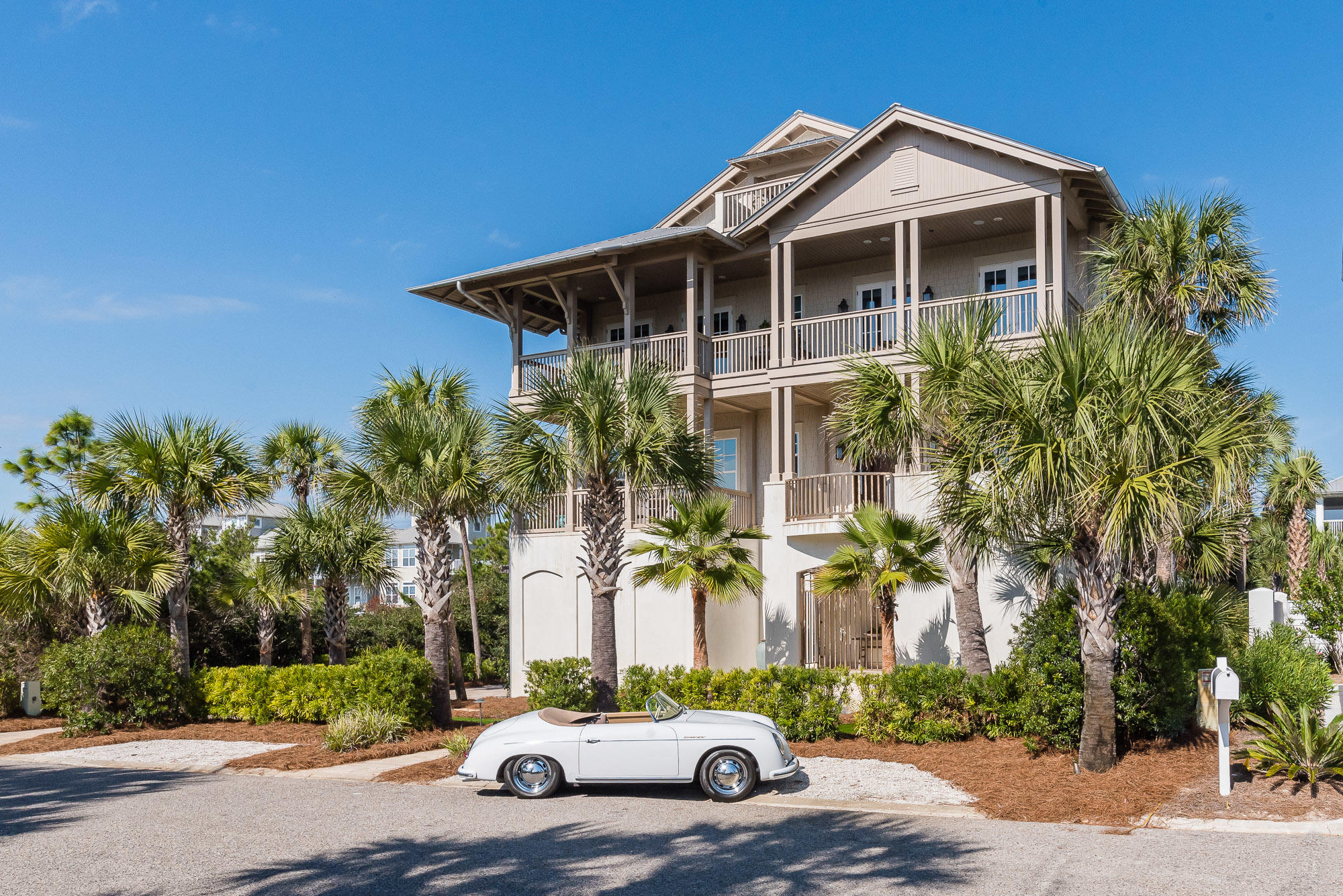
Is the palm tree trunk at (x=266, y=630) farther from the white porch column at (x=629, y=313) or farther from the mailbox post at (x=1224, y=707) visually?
the mailbox post at (x=1224, y=707)

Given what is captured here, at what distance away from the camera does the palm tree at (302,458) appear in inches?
1062

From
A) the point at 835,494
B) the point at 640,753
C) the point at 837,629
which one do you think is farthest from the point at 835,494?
the point at 640,753

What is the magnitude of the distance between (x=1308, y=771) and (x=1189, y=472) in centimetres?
300

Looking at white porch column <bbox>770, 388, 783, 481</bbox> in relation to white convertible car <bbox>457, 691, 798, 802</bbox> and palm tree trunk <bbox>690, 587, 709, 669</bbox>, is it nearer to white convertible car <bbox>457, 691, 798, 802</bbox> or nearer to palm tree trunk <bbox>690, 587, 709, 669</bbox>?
palm tree trunk <bbox>690, 587, 709, 669</bbox>

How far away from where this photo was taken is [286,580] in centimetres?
2303

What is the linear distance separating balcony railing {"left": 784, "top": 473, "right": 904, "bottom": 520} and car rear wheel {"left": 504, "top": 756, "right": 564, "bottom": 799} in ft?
30.5

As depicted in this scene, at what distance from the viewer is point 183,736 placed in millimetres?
16547

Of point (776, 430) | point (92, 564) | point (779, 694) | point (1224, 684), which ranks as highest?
point (776, 430)

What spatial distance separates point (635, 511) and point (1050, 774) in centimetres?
1160

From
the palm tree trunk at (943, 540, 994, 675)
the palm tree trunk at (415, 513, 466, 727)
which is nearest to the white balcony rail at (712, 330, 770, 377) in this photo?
the palm tree trunk at (415, 513, 466, 727)

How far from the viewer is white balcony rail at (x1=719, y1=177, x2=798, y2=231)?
2295 centimetres

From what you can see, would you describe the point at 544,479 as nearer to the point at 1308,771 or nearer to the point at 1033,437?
the point at 1033,437

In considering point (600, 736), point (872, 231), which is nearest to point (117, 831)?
point (600, 736)

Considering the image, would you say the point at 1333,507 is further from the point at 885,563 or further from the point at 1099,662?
the point at 1099,662
